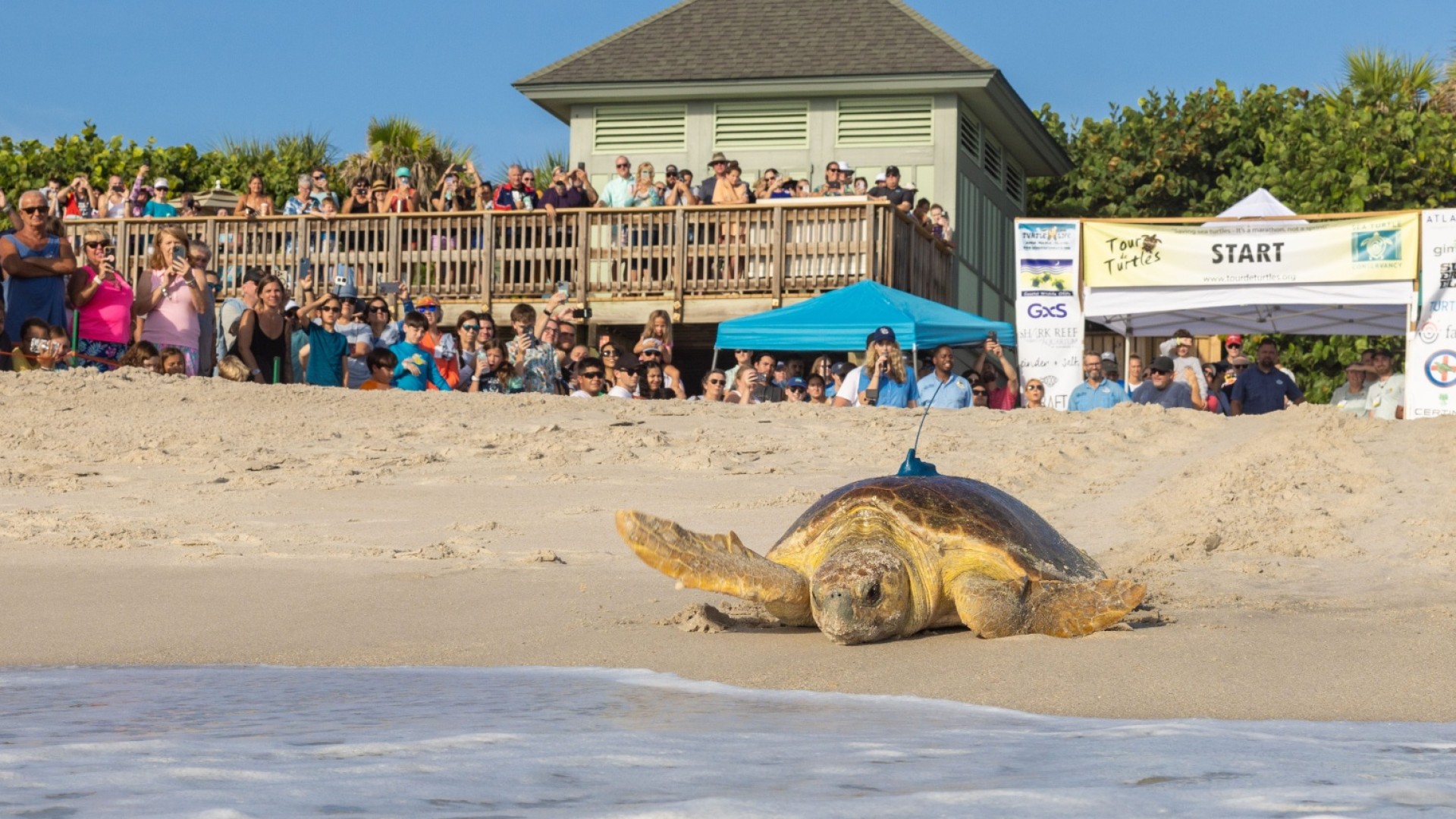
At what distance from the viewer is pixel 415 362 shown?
11602mm

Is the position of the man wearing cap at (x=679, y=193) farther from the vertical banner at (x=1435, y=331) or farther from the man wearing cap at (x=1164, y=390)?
the vertical banner at (x=1435, y=331)

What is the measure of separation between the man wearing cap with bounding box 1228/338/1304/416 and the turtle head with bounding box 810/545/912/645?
27.2 feet

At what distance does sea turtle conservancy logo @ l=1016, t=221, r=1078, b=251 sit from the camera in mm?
13508

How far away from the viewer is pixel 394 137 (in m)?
28.4

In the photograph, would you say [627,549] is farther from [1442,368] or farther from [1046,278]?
[1442,368]

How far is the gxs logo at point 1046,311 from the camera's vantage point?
13.4 metres

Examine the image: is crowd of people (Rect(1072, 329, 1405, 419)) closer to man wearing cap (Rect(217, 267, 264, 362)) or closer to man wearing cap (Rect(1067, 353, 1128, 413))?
man wearing cap (Rect(1067, 353, 1128, 413))

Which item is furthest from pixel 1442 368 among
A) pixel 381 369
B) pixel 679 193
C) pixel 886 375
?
pixel 381 369

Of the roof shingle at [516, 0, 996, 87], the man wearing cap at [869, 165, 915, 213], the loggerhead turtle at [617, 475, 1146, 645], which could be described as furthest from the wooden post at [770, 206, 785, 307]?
the loggerhead turtle at [617, 475, 1146, 645]

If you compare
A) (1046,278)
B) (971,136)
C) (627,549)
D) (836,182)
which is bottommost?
(627,549)

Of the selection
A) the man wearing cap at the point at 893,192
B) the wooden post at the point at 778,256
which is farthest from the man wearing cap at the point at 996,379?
the man wearing cap at the point at 893,192

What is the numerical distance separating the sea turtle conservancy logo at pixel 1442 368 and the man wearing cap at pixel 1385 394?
0.29 metres

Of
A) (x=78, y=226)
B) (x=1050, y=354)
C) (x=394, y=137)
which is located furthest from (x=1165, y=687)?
(x=394, y=137)

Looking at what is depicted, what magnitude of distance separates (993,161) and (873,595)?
1838 centimetres
